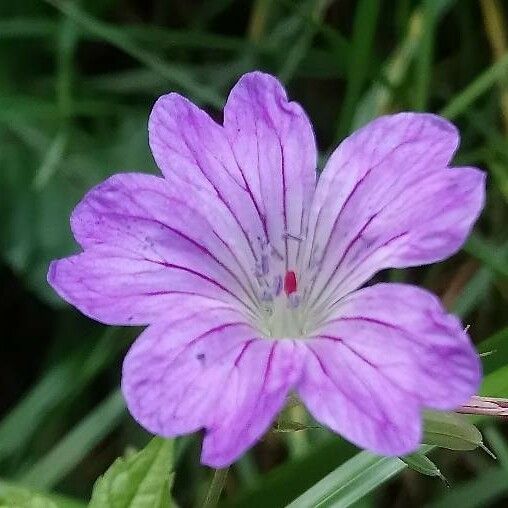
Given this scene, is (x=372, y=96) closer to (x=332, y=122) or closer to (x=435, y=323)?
(x=332, y=122)

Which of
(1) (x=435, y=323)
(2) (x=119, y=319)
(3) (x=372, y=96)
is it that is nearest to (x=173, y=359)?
(2) (x=119, y=319)

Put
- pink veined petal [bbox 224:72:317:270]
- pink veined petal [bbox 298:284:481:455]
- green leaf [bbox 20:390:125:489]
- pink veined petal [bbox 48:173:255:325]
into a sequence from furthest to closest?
1. green leaf [bbox 20:390:125:489]
2. pink veined petal [bbox 224:72:317:270]
3. pink veined petal [bbox 48:173:255:325]
4. pink veined petal [bbox 298:284:481:455]

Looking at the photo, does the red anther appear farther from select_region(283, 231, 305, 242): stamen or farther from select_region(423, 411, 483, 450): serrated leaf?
select_region(423, 411, 483, 450): serrated leaf

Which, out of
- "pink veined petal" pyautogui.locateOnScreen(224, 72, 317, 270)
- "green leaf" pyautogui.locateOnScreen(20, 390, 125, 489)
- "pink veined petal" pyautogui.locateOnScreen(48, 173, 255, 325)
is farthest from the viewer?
"green leaf" pyautogui.locateOnScreen(20, 390, 125, 489)

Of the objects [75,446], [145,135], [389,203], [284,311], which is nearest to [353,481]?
[284,311]

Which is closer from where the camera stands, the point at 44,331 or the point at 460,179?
the point at 460,179

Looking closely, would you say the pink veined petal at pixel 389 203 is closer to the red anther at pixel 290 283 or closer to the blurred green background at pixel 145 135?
the red anther at pixel 290 283

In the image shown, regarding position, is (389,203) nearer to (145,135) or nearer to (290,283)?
(290,283)

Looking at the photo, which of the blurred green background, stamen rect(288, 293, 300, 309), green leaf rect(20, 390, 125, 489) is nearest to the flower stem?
stamen rect(288, 293, 300, 309)
